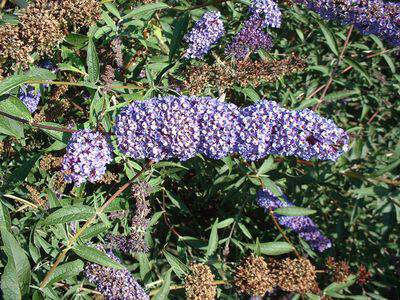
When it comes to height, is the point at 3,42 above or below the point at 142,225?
above

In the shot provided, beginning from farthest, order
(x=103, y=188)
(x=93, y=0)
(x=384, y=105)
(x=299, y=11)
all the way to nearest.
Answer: (x=384, y=105) < (x=299, y=11) < (x=103, y=188) < (x=93, y=0)

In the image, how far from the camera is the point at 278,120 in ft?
10.5

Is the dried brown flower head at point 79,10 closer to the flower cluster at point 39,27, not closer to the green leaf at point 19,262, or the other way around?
the flower cluster at point 39,27

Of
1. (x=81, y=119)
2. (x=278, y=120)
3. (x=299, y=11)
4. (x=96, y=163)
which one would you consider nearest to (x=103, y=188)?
(x=81, y=119)

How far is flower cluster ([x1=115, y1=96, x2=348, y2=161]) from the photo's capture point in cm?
313

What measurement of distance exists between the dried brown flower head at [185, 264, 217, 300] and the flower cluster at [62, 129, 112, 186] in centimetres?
112

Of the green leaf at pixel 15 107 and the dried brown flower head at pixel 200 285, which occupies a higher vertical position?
the green leaf at pixel 15 107

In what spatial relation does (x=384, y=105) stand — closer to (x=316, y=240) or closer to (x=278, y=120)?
(x=316, y=240)

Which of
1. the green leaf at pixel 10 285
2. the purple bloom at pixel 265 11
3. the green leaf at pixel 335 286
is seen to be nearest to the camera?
the green leaf at pixel 10 285

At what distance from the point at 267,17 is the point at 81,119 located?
6.91 ft

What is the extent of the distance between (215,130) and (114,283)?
1370mm

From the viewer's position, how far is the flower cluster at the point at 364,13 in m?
4.35

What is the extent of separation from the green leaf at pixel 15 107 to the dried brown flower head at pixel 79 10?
0.77 m

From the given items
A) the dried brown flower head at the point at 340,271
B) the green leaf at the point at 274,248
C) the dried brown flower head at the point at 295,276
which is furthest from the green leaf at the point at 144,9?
the dried brown flower head at the point at 340,271
